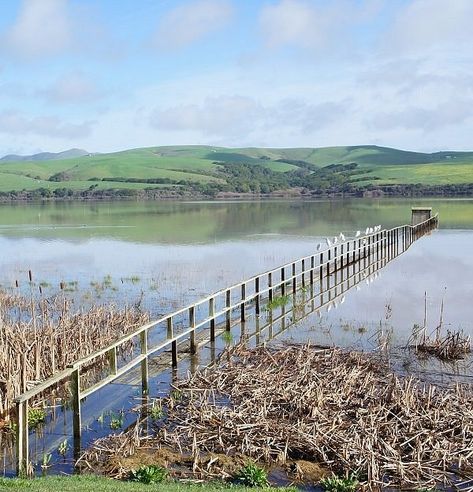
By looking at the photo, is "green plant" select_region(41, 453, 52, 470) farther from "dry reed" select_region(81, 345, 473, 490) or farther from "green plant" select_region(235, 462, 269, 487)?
"green plant" select_region(235, 462, 269, 487)

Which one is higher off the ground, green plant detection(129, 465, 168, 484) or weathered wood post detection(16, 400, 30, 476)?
weathered wood post detection(16, 400, 30, 476)

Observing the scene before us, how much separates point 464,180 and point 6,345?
162628mm

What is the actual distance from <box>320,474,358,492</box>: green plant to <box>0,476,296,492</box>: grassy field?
764mm

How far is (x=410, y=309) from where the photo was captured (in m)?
25.1

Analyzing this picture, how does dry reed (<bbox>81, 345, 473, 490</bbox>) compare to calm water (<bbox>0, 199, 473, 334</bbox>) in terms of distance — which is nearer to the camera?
dry reed (<bbox>81, 345, 473, 490</bbox>)

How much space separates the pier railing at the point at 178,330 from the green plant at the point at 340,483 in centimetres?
439

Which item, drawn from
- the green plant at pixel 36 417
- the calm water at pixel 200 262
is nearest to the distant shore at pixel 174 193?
the calm water at pixel 200 262

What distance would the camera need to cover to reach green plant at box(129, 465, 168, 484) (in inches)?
397

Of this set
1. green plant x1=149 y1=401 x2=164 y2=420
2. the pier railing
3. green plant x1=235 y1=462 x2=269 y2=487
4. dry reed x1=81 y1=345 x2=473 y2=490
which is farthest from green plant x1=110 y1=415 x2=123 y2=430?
green plant x1=235 y1=462 x2=269 y2=487

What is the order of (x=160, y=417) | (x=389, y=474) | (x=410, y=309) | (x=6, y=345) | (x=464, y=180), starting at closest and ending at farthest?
(x=389, y=474)
(x=160, y=417)
(x=6, y=345)
(x=410, y=309)
(x=464, y=180)

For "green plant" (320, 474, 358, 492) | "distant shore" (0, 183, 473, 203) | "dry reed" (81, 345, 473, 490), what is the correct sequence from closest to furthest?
"green plant" (320, 474, 358, 492) < "dry reed" (81, 345, 473, 490) < "distant shore" (0, 183, 473, 203)

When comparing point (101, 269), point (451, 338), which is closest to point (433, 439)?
point (451, 338)

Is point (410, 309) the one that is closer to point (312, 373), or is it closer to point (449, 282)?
point (449, 282)

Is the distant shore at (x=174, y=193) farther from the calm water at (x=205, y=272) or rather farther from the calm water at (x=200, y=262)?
the calm water at (x=205, y=272)
